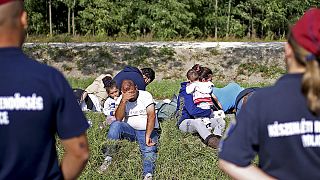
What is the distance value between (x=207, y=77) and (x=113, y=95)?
3.72 ft

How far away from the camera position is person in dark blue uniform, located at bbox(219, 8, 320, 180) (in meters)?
2.08

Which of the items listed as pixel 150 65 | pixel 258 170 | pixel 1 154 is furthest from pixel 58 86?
pixel 150 65

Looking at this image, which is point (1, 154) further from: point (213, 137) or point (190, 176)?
point (213, 137)

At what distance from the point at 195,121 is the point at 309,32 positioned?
13.1ft

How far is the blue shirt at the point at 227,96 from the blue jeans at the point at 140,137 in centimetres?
238

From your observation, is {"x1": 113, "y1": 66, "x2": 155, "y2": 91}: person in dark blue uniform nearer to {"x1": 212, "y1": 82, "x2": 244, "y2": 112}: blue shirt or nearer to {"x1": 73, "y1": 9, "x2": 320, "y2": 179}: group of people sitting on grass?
{"x1": 212, "y1": 82, "x2": 244, "y2": 112}: blue shirt

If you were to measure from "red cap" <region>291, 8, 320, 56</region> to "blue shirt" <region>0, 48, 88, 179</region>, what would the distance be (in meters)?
0.81

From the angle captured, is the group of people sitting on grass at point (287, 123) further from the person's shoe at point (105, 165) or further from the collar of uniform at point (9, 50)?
the person's shoe at point (105, 165)

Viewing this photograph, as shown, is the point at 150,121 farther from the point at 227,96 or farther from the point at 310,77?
the point at 310,77

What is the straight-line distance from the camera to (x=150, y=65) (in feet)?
52.3

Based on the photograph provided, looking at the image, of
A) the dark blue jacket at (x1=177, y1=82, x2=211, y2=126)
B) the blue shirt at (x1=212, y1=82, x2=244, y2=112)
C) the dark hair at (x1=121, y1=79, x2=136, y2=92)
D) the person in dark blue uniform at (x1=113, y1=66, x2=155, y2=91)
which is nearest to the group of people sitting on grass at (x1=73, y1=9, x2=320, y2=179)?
the dark hair at (x1=121, y1=79, x2=136, y2=92)

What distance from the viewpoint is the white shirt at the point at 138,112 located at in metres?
5.58

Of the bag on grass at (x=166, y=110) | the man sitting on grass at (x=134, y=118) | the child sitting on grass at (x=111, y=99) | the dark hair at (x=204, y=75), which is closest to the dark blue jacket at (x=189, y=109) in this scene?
the bag on grass at (x=166, y=110)

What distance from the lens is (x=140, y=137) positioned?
5449 mm
